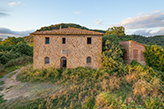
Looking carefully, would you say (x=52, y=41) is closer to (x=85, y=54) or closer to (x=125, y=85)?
(x=85, y=54)

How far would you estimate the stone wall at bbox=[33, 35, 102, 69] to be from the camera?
39.4ft

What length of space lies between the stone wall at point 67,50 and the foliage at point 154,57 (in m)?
6.80

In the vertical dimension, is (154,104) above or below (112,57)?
below

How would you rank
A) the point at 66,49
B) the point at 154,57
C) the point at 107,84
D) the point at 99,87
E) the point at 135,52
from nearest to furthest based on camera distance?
1. the point at 99,87
2. the point at 107,84
3. the point at 154,57
4. the point at 135,52
5. the point at 66,49

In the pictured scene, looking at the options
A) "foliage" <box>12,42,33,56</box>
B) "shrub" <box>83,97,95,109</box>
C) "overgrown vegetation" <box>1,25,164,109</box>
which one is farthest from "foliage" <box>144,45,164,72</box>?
"foliage" <box>12,42,33,56</box>

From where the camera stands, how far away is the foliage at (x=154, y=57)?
1059 cm

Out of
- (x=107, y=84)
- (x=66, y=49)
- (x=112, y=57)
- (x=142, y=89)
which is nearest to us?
(x=142, y=89)

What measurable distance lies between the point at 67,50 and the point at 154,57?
1243cm

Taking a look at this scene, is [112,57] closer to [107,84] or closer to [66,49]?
[107,84]

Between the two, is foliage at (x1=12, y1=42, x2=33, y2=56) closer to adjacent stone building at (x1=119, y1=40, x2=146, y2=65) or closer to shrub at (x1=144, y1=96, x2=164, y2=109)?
adjacent stone building at (x1=119, y1=40, x2=146, y2=65)

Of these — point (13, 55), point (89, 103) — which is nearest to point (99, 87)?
point (89, 103)

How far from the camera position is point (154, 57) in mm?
10945

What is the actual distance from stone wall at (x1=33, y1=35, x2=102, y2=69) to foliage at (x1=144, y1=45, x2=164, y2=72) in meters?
6.80

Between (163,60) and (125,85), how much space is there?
6.50 metres
